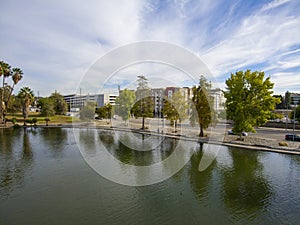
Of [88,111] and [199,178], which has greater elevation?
[88,111]

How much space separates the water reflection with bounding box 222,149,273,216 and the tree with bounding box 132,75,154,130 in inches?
909

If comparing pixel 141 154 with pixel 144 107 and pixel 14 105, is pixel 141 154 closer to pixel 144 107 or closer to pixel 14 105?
pixel 144 107

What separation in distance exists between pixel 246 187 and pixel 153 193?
6.73 metres

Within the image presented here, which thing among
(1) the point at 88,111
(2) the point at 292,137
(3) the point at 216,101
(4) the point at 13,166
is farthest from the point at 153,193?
(1) the point at 88,111

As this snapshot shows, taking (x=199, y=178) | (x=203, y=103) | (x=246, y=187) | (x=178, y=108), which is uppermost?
(x=203, y=103)

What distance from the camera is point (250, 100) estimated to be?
26484 mm

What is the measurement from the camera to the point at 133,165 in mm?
17766

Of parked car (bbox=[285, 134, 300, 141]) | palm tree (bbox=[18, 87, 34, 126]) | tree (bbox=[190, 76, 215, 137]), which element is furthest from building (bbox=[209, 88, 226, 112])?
palm tree (bbox=[18, 87, 34, 126])

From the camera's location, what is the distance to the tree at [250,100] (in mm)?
25484

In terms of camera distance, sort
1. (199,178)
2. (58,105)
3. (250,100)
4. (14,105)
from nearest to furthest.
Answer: (199,178), (250,100), (14,105), (58,105)

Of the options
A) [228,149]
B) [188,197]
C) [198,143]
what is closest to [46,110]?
[198,143]

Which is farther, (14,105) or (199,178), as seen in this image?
(14,105)

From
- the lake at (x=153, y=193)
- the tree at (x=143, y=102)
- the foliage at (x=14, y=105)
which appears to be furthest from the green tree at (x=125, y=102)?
the foliage at (x=14, y=105)

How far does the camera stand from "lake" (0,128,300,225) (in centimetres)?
954
